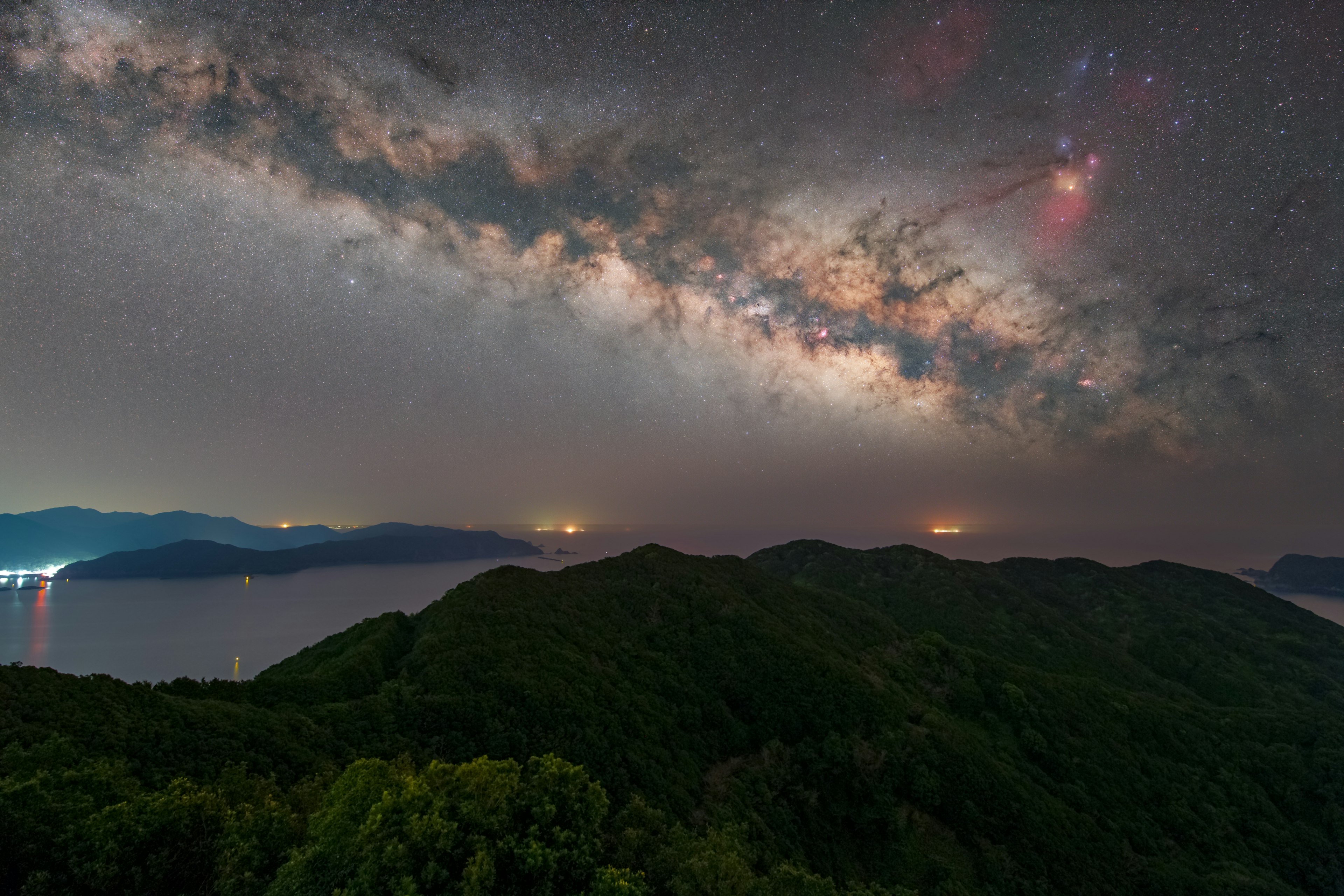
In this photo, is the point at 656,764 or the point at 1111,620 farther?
the point at 1111,620

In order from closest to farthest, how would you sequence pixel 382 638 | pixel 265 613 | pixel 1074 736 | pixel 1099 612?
1. pixel 382 638
2. pixel 1074 736
3. pixel 1099 612
4. pixel 265 613

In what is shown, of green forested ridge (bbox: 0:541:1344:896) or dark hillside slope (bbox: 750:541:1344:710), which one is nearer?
green forested ridge (bbox: 0:541:1344:896)

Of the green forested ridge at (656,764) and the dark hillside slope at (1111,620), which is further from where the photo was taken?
the dark hillside slope at (1111,620)

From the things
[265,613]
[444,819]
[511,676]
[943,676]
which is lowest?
[265,613]

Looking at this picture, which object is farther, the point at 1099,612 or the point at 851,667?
the point at 1099,612

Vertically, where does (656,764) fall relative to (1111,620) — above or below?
above

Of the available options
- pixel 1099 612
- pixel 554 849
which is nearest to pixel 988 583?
pixel 1099 612

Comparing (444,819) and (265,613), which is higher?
(444,819)

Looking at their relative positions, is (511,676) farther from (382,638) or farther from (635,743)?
(382,638)
